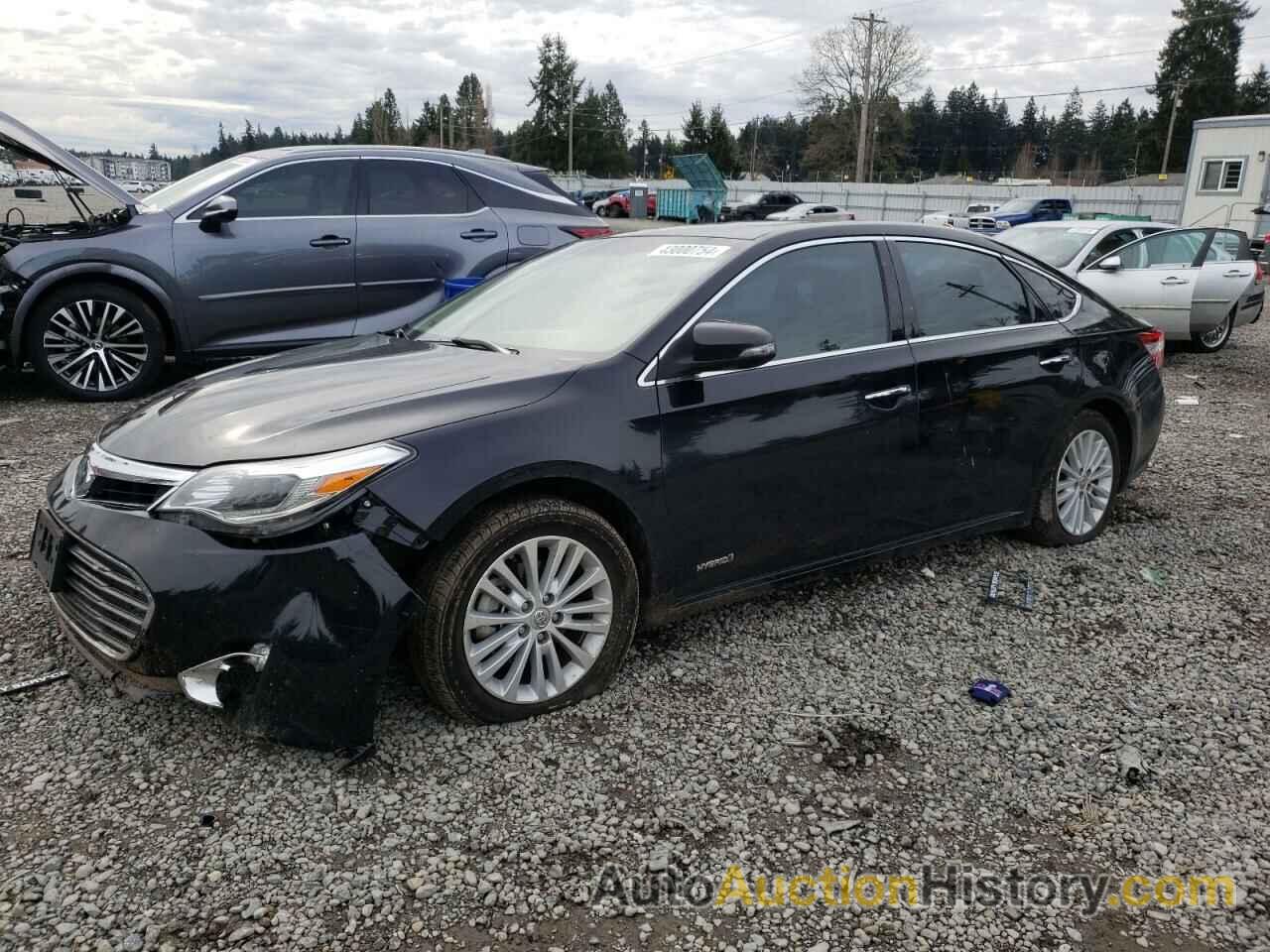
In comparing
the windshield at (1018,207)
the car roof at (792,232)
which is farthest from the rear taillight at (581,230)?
the windshield at (1018,207)

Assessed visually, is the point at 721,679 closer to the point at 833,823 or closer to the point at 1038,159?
the point at 833,823

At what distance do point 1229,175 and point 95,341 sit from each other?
30.8 meters

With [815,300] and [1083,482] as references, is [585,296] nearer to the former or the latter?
[815,300]

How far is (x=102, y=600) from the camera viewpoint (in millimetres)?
2768

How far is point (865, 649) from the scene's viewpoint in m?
3.70

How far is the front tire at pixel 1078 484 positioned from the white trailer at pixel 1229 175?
2590 centimetres

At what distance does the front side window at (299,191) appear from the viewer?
285 inches

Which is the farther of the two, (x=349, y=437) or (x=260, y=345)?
(x=260, y=345)

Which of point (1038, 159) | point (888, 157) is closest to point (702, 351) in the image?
point (888, 157)

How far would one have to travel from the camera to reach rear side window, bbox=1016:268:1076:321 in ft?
14.8

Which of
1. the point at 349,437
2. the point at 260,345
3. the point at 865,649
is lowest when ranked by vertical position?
the point at 865,649

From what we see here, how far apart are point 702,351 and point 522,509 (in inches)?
32.9

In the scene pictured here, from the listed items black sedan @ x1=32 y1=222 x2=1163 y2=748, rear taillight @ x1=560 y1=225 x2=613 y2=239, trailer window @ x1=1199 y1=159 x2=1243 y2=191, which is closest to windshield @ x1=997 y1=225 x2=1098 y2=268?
rear taillight @ x1=560 y1=225 x2=613 y2=239

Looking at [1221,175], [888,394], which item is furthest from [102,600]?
[1221,175]
